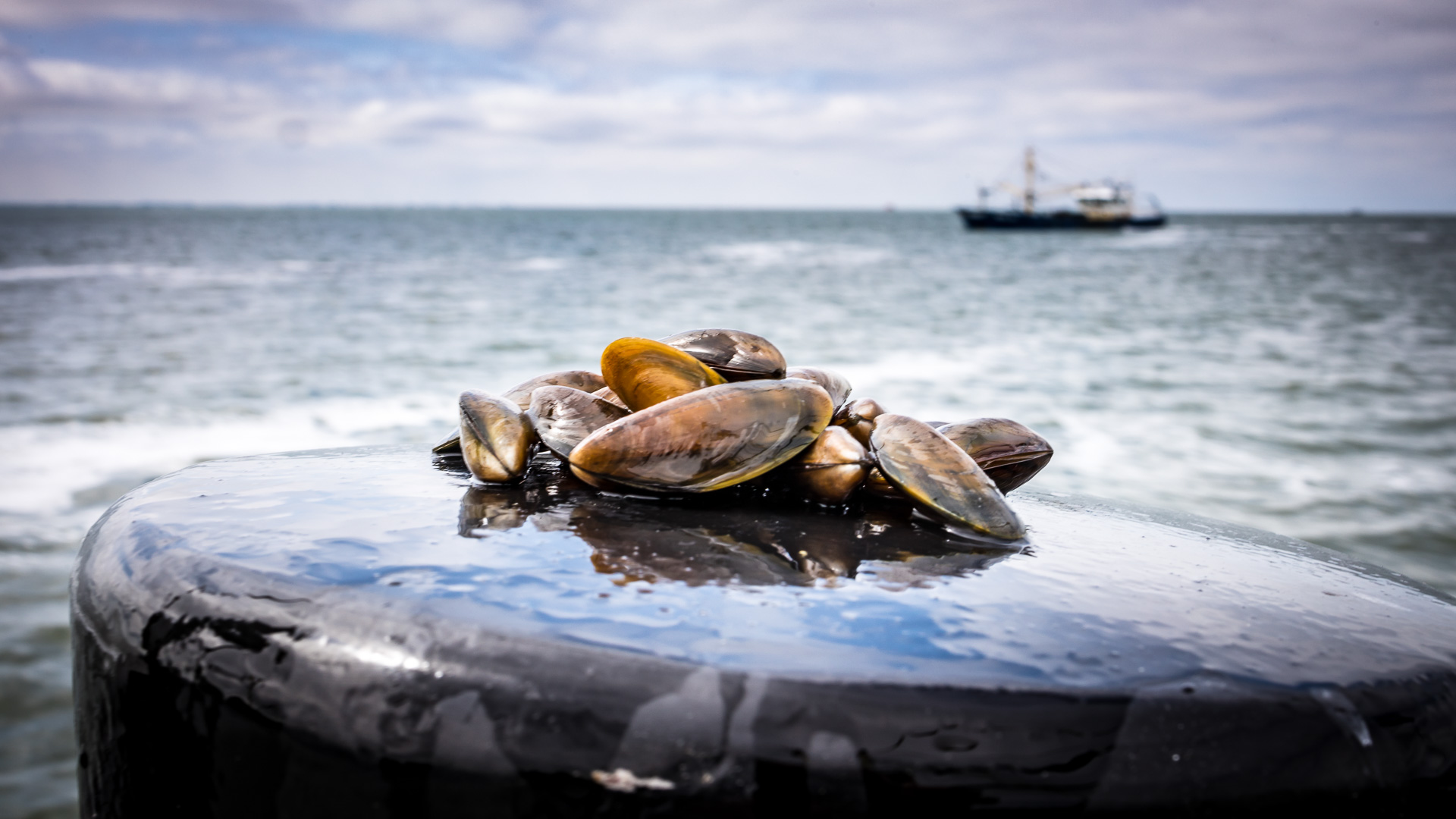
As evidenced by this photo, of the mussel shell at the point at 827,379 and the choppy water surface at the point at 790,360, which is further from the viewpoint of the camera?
the choppy water surface at the point at 790,360

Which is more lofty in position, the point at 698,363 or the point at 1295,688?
the point at 698,363

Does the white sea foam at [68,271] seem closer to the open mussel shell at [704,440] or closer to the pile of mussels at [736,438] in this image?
the pile of mussels at [736,438]

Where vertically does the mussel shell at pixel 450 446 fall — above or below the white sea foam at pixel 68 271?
below

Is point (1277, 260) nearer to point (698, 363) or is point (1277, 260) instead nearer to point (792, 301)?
point (792, 301)

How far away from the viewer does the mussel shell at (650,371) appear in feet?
4.82

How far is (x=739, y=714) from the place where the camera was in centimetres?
78

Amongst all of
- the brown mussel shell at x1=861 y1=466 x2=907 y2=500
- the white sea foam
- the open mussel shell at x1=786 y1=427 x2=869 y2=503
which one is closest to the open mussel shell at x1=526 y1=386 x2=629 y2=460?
the open mussel shell at x1=786 y1=427 x2=869 y2=503

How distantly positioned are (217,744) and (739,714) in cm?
55

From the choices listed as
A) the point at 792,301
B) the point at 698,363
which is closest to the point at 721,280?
the point at 792,301

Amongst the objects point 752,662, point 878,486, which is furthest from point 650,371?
point 752,662

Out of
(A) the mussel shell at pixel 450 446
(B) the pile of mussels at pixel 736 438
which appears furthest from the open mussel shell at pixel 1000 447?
(A) the mussel shell at pixel 450 446

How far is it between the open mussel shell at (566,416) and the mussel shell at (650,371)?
56 mm

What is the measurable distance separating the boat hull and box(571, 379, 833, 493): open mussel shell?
2782 inches

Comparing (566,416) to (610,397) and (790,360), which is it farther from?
(790,360)
